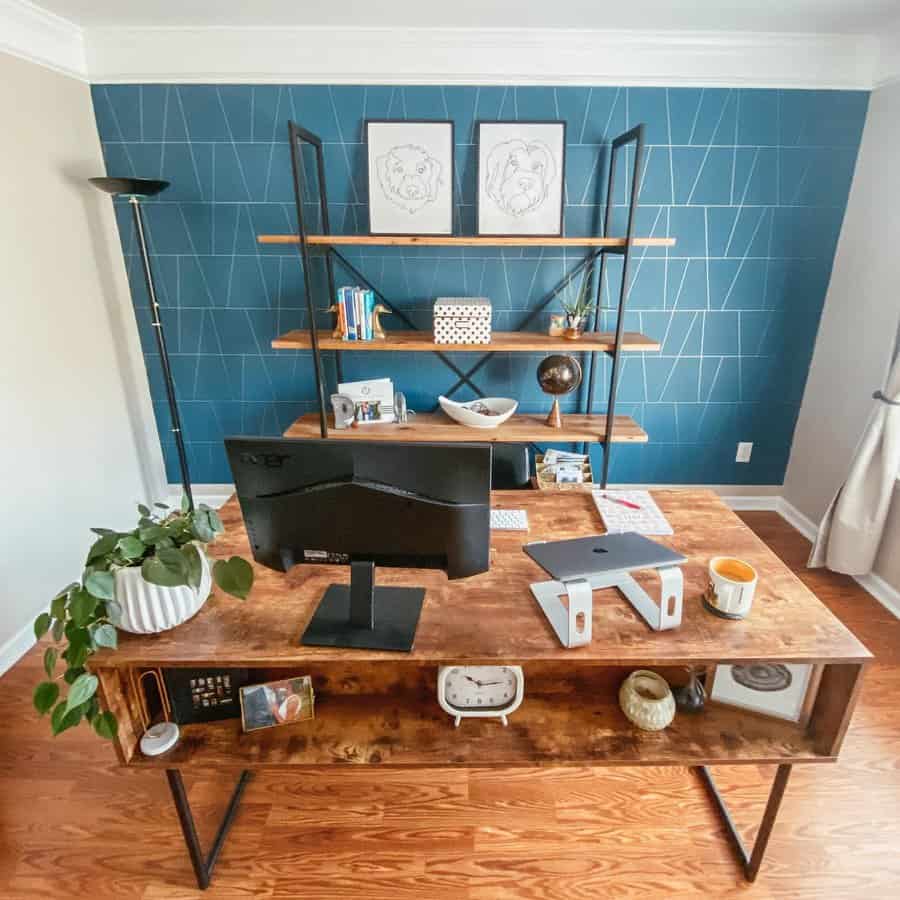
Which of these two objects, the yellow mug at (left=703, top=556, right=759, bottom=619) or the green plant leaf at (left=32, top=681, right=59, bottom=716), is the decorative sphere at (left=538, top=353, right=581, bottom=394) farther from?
the green plant leaf at (left=32, top=681, right=59, bottom=716)

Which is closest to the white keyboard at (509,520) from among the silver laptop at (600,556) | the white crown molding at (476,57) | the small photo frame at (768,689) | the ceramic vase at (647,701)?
the silver laptop at (600,556)

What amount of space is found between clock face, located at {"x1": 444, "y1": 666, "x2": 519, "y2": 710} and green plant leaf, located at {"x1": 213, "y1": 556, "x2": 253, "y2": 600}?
1.66ft

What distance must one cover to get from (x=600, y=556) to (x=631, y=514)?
402 millimetres

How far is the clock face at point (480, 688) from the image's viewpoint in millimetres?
1270

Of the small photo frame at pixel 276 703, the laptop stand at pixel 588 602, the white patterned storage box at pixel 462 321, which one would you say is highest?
the white patterned storage box at pixel 462 321

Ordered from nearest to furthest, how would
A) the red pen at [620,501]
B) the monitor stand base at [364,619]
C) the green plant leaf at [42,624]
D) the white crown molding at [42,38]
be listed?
the green plant leaf at [42,624]
the monitor stand base at [364,619]
the red pen at [620,501]
the white crown molding at [42,38]

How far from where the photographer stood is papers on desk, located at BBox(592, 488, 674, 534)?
1.48 meters

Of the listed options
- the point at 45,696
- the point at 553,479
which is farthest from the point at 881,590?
the point at 45,696

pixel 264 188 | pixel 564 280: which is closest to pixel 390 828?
pixel 564 280

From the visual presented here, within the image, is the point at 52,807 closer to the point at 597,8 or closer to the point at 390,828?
the point at 390,828

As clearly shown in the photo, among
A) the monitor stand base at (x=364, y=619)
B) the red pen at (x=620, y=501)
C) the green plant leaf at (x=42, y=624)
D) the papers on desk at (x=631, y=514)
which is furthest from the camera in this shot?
the red pen at (x=620, y=501)

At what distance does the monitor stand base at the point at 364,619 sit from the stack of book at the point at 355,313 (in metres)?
1.50

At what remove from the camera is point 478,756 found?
3.86 feet

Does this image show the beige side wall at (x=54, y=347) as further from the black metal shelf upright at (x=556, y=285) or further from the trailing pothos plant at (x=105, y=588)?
the trailing pothos plant at (x=105, y=588)
